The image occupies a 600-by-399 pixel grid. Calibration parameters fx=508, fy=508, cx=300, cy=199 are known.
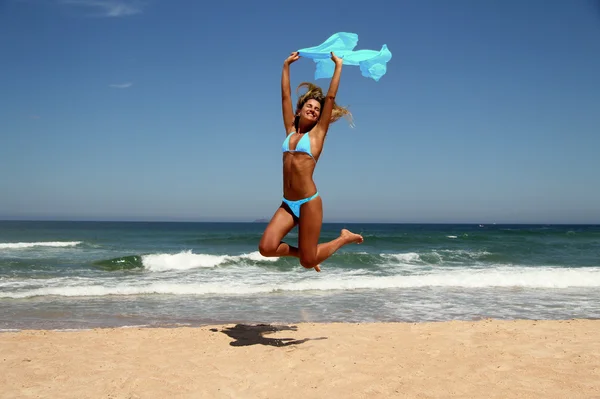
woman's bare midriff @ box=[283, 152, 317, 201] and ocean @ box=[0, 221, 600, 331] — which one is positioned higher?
woman's bare midriff @ box=[283, 152, 317, 201]

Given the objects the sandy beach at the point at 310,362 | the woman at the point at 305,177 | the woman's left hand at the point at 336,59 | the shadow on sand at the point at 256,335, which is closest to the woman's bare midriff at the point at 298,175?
the woman at the point at 305,177

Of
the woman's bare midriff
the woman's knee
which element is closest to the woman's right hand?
the woman's bare midriff

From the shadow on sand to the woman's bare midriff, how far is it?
222cm

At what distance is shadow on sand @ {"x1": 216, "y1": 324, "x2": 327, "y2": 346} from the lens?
21.5 ft

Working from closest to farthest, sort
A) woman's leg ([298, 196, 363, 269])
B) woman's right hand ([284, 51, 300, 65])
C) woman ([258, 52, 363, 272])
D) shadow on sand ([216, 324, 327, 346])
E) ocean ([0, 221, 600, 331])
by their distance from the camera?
woman ([258, 52, 363, 272]) < woman's leg ([298, 196, 363, 269]) < woman's right hand ([284, 51, 300, 65]) < shadow on sand ([216, 324, 327, 346]) < ocean ([0, 221, 600, 331])

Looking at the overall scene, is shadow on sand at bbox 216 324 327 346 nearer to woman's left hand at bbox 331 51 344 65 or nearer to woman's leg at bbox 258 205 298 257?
woman's leg at bbox 258 205 298 257

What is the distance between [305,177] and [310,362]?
2.05m

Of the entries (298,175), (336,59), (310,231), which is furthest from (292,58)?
(310,231)

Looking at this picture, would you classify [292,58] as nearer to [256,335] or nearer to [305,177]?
[305,177]

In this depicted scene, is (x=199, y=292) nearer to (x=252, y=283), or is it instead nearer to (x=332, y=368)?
(x=252, y=283)

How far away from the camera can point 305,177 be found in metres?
5.23

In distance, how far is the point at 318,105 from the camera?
5422mm

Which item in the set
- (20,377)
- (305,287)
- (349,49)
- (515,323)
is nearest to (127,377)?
(20,377)

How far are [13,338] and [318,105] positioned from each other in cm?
513
